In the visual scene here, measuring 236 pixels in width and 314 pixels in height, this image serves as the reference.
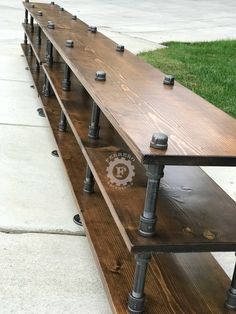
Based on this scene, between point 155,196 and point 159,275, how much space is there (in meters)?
0.63

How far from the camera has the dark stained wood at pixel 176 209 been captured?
A: 81.4 inches

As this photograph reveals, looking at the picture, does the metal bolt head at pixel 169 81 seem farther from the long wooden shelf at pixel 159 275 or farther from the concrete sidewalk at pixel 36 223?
the concrete sidewalk at pixel 36 223

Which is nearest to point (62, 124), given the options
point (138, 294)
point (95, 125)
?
point (95, 125)

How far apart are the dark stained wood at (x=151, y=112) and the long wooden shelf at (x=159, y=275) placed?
2.17 feet

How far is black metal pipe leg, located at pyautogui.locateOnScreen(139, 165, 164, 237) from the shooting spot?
1.92m

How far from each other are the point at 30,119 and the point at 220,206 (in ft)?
10.5

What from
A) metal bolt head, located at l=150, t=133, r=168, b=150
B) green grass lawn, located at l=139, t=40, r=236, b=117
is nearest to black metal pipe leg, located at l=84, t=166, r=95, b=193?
metal bolt head, located at l=150, t=133, r=168, b=150

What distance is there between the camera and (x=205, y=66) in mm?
8391

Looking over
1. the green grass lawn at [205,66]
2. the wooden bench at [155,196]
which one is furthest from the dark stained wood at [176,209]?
the green grass lawn at [205,66]

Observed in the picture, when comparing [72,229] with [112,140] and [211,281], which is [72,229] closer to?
[112,140]

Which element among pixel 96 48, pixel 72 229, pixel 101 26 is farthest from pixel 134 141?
pixel 101 26

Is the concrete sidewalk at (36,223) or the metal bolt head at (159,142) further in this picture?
the concrete sidewalk at (36,223)

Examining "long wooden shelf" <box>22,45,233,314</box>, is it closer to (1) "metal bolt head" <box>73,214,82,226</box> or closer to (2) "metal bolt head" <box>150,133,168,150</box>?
(1) "metal bolt head" <box>73,214,82,226</box>

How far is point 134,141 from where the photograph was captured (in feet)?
6.50
